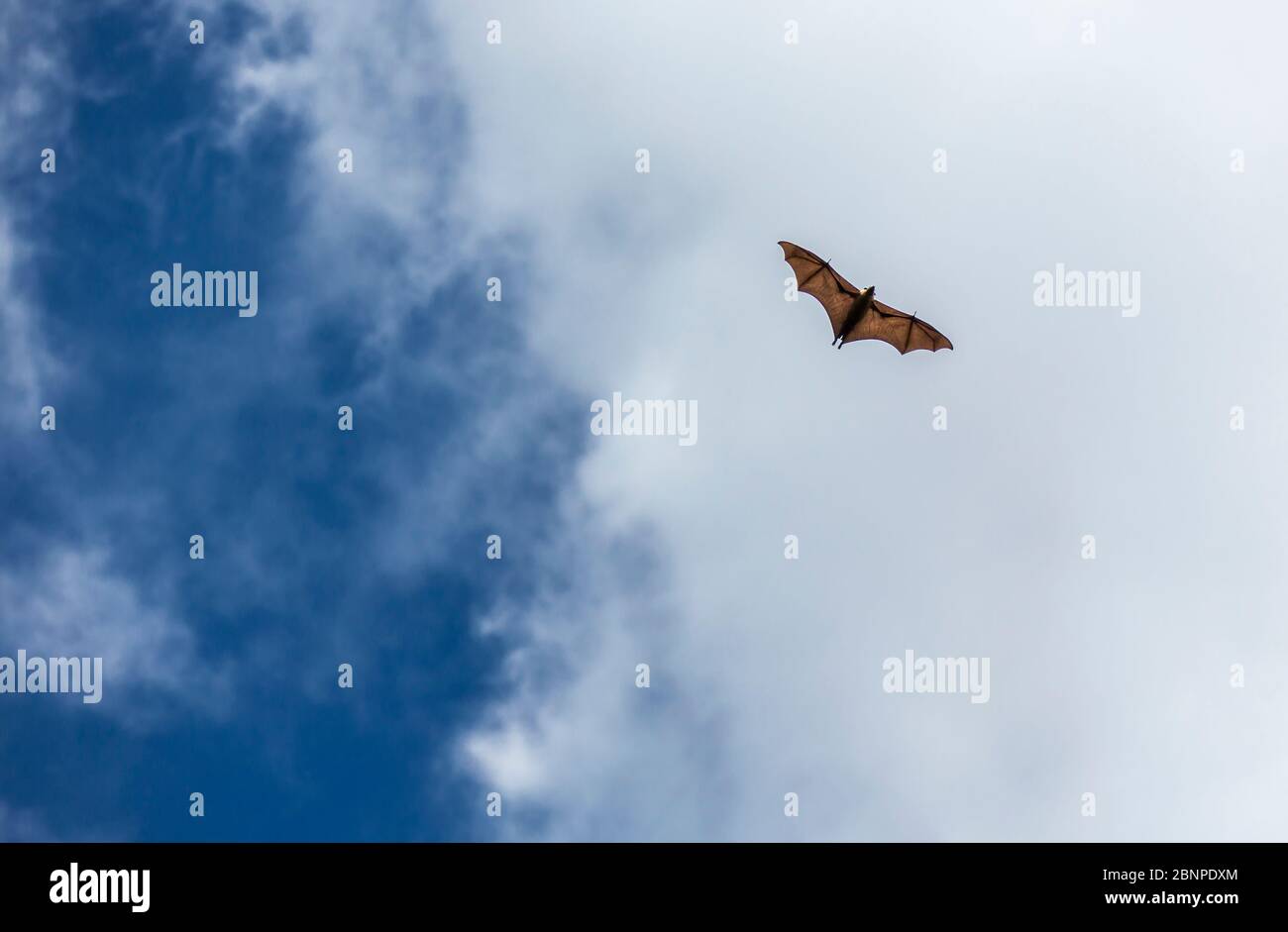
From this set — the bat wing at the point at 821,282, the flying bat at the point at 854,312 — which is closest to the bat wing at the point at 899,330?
the flying bat at the point at 854,312

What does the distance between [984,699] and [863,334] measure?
52.4 feet

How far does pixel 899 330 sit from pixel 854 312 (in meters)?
2.39

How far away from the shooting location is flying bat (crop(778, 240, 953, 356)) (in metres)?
33.8

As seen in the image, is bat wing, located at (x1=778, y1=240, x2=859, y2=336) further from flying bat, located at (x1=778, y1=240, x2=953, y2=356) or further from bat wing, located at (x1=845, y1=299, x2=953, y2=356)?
bat wing, located at (x1=845, y1=299, x2=953, y2=356)

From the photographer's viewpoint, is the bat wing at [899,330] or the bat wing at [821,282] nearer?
the bat wing at [821,282]

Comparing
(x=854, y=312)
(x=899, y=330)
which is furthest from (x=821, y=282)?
(x=899, y=330)

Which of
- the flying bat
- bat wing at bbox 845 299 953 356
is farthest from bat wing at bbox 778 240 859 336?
bat wing at bbox 845 299 953 356

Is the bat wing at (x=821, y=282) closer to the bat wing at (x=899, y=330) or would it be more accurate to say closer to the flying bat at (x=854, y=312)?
the flying bat at (x=854, y=312)

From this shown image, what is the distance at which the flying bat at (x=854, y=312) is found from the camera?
3384 cm

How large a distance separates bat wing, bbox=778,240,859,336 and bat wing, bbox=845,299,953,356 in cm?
95

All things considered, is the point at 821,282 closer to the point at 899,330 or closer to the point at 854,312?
the point at 854,312
